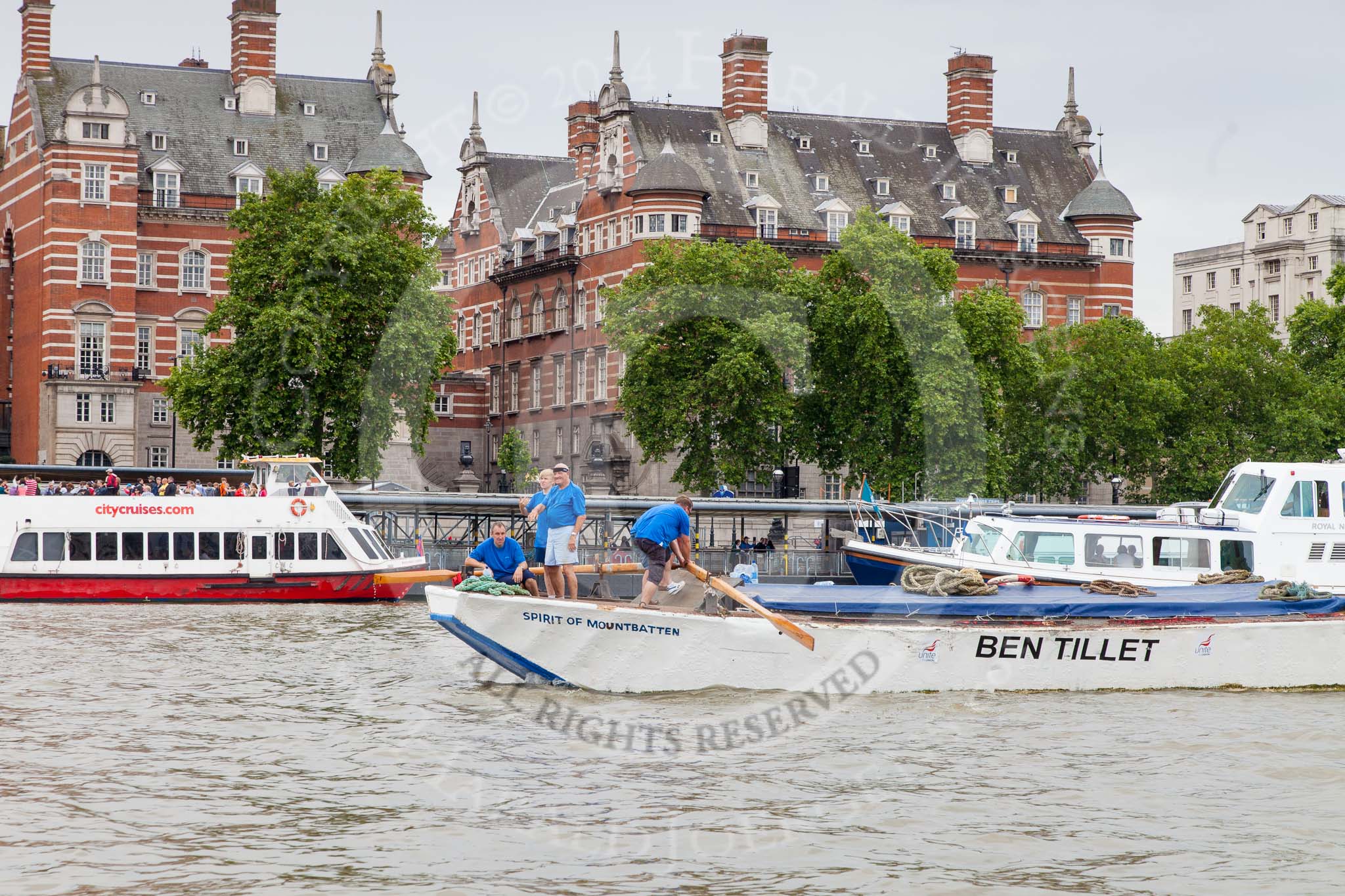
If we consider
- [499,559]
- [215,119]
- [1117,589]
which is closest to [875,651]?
[1117,589]

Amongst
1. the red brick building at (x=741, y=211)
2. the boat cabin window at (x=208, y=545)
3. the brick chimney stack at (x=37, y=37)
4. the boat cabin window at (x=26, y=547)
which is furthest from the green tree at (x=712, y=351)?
the brick chimney stack at (x=37, y=37)

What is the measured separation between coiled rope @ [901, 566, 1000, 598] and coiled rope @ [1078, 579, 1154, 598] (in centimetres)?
134

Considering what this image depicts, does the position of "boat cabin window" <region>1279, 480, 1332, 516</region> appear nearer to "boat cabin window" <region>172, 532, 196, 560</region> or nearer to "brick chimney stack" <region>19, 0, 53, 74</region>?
"boat cabin window" <region>172, 532, 196, 560</region>

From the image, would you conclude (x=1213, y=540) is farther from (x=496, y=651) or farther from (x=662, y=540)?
(x=496, y=651)

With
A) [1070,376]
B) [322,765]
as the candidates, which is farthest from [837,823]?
[1070,376]

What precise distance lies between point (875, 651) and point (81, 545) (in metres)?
Result: 28.5

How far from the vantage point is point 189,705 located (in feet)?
76.4

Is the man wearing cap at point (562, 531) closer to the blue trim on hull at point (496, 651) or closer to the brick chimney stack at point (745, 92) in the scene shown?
the blue trim on hull at point (496, 651)

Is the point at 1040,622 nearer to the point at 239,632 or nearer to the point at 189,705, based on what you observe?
the point at 189,705

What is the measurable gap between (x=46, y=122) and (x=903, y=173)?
3874 cm

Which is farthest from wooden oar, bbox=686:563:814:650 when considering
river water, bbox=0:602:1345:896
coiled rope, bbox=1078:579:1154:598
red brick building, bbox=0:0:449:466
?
red brick building, bbox=0:0:449:466

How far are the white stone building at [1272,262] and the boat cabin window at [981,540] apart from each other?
8467cm

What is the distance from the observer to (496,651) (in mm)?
23031

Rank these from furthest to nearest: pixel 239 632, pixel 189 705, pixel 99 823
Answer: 1. pixel 239 632
2. pixel 189 705
3. pixel 99 823
